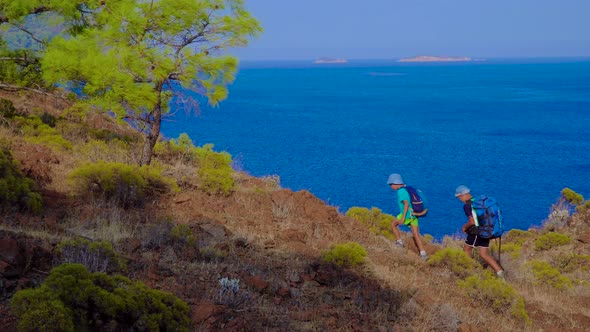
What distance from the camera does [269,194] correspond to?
12.2 metres

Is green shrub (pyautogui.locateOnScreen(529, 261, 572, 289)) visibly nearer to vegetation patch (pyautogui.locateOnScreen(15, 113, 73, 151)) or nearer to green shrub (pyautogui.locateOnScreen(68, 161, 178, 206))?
green shrub (pyautogui.locateOnScreen(68, 161, 178, 206))

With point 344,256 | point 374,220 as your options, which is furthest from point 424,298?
point 374,220

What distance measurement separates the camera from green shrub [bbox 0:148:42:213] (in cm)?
804

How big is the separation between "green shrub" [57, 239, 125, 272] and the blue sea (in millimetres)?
8385

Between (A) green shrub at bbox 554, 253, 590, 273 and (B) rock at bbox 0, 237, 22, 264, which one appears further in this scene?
(A) green shrub at bbox 554, 253, 590, 273

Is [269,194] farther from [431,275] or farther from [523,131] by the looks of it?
[523,131]

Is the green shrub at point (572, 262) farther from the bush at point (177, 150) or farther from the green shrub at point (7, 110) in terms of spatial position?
the green shrub at point (7, 110)

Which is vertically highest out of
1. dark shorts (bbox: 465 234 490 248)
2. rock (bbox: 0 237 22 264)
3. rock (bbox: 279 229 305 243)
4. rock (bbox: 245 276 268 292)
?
rock (bbox: 0 237 22 264)

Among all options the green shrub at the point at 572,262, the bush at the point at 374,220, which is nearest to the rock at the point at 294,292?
the bush at the point at 374,220

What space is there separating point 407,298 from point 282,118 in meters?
55.5

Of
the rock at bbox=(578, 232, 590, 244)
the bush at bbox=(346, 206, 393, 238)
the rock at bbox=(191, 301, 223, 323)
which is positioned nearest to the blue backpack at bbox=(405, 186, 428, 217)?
the bush at bbox=(346, 206, 393, 238)

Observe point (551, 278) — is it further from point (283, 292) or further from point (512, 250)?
point (283, 292)

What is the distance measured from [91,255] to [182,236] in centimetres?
218

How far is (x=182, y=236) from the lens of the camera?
25.7 feet
